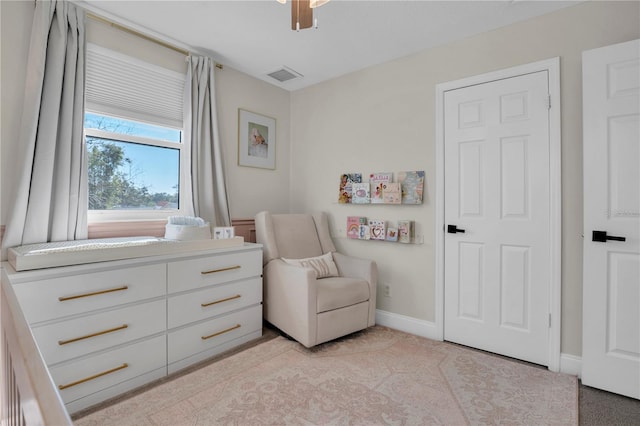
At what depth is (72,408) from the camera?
1.73 meters

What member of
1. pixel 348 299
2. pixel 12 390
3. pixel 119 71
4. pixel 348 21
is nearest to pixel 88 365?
pixel 12 390

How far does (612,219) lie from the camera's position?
196 cm

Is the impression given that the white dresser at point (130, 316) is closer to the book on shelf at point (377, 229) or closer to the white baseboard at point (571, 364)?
the book on shelf at point (377, 229)

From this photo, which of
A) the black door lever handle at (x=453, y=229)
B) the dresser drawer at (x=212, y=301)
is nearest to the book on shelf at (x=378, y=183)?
the black door lever handle at (x=453, y=229)

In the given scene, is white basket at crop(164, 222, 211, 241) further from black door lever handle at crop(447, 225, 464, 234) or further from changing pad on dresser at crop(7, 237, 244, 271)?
black door lever handle at crop(447, 225, 464, 234)

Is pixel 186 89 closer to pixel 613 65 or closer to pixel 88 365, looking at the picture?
pixel 88 365

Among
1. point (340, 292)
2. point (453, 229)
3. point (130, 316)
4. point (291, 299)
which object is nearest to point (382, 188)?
point (453, 229)

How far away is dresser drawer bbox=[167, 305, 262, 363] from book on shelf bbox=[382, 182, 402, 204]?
145cm

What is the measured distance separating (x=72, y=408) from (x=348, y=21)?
293 cm

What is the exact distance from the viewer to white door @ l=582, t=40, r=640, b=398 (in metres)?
1.90

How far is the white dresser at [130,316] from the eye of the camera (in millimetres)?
1686

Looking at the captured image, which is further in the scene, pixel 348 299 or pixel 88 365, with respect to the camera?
pixel 348 299

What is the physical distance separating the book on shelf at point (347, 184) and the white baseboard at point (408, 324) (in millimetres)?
1121

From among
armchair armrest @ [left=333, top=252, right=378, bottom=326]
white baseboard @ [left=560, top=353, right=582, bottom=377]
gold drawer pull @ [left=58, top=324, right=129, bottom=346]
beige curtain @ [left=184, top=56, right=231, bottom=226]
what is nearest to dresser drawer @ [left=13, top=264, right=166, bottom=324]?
gold drawer pull @ [left=58, top=324, right=129, bottom=346]
